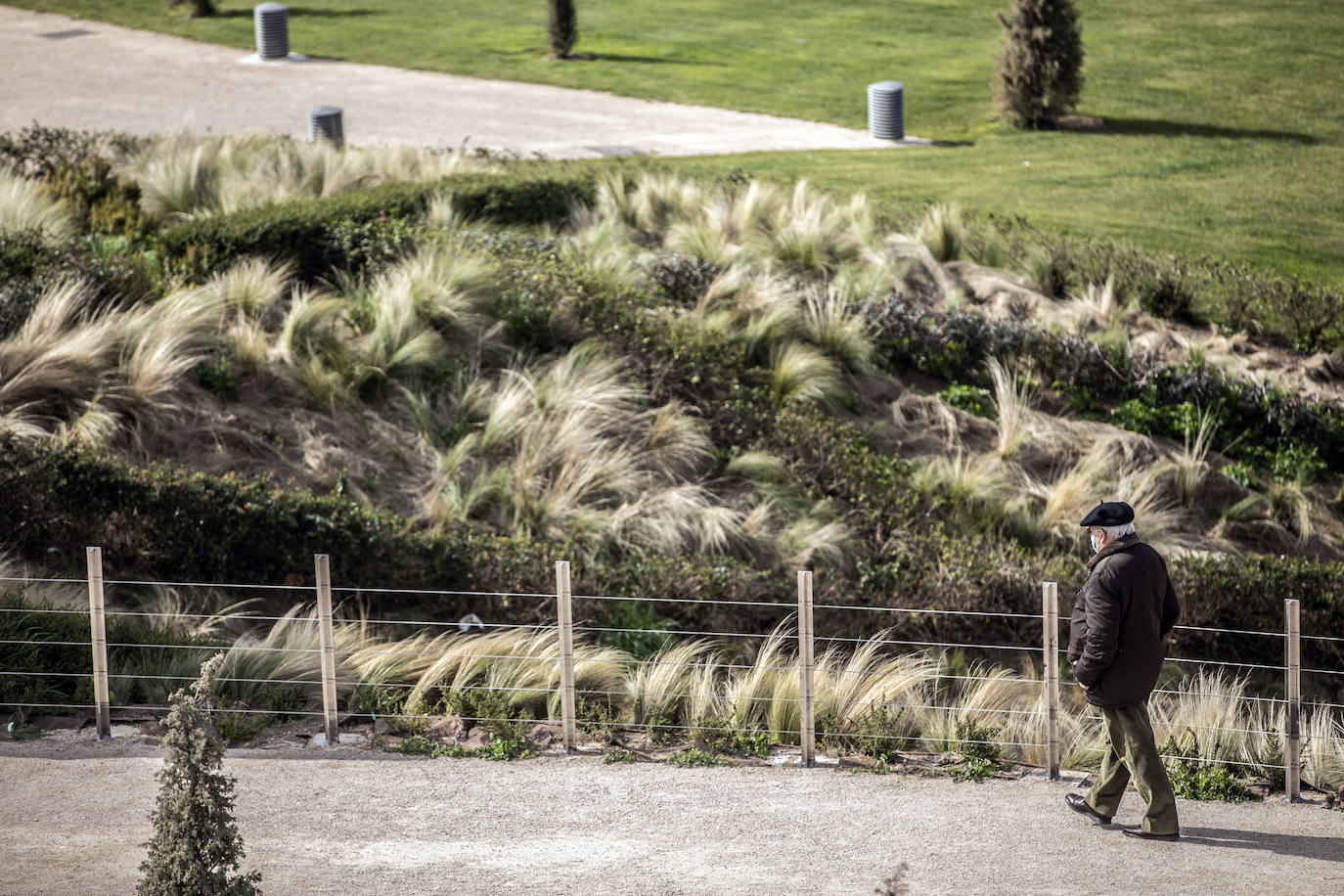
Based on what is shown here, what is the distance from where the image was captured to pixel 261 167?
16453 mm

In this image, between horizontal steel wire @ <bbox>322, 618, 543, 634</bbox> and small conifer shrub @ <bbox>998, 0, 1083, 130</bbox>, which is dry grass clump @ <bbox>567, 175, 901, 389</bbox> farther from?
small conifer shrub @ <bbox>998, 0, 1083, 130</bbox>

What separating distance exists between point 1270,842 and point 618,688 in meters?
3.75

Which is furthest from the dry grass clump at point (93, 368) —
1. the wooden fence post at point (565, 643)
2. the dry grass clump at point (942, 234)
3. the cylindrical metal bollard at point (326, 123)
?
the cylindrical metal bollard at point (326, 123)

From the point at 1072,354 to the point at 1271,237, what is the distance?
5.50 meters

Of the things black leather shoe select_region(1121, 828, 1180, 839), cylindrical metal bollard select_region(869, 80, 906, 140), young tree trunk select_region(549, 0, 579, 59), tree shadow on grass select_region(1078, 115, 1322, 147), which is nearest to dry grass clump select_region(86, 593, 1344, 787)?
black leather shoe select_region(1121, 828, 1180, 839)

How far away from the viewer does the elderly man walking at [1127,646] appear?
631cm

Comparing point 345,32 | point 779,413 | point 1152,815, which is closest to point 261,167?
point 779,413

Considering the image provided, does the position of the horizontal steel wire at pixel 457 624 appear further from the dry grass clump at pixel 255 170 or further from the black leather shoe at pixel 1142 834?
the dry grass clump at pixel 255 170

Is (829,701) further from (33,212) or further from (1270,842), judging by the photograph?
(33,212)

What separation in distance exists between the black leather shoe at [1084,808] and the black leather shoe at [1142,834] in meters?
0.10

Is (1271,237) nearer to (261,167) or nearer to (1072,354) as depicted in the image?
(1072,354)

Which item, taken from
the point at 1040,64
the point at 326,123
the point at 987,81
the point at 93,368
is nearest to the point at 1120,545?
the point at 93,368

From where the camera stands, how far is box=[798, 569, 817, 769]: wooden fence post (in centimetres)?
727

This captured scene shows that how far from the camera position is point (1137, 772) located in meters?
6.37
